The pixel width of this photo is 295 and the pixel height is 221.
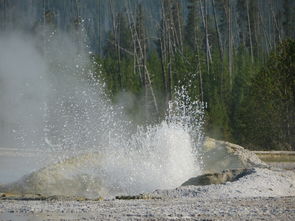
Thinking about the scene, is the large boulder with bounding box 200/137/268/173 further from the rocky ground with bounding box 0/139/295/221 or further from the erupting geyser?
the rocky ground with bounding box 0/139/295/221

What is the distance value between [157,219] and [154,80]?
26457mm

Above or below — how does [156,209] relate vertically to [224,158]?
below

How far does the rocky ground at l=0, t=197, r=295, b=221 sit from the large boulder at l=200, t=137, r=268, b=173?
251 inches

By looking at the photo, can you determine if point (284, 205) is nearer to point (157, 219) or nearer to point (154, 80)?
point (157, 219)

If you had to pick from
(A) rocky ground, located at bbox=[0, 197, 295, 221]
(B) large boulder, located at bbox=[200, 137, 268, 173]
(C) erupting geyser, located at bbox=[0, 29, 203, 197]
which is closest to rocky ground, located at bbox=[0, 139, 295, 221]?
(A) rocky ground, located at bbox=[0, 197, 295, 221]

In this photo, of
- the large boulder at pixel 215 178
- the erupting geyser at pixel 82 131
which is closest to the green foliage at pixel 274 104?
the erupting geyser at pixel 82 131

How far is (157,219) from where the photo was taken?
798cm

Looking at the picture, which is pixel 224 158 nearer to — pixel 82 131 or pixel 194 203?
pixel 194 203

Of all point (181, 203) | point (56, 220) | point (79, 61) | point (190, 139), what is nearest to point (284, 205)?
point (181, 203)

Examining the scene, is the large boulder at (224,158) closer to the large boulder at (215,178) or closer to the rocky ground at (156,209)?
the large boulder at (215,178)

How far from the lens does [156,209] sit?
356 inches

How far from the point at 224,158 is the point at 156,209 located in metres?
8.43

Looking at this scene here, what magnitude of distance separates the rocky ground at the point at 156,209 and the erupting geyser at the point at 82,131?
3.07m

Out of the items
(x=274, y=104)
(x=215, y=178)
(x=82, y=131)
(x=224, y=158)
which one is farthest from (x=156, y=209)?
(x=82, y=131)
